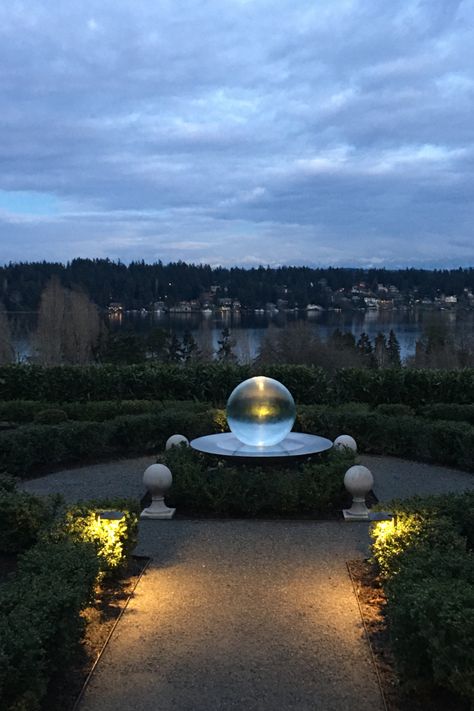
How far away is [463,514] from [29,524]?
4.56m

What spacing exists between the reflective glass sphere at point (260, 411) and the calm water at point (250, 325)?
33093 mm

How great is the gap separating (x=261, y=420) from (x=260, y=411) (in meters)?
0.14

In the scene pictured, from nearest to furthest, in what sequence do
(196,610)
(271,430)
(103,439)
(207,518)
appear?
(196,610) < (207,518) < (271,430) < (103,439)

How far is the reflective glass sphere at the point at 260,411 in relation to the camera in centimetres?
905

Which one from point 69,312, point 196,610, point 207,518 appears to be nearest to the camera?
point 196,610

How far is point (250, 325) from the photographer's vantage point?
284 feet

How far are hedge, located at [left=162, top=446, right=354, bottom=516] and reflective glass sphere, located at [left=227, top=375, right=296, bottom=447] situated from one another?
0.48 metres

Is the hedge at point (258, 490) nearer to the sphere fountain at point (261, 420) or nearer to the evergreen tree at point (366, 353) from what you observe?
the sphere fountain at point (261, 420)

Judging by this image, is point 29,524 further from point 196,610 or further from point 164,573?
point 196,610

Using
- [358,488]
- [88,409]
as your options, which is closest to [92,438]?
[88,409]

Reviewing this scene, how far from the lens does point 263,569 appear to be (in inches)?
264

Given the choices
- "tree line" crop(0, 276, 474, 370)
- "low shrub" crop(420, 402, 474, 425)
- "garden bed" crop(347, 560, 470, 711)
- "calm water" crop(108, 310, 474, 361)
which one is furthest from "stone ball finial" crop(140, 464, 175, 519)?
"calm water" crop(108, 310, 474, 361)

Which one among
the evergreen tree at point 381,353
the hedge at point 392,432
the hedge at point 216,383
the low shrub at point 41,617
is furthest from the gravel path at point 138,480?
the evergreen tree at point 381,353

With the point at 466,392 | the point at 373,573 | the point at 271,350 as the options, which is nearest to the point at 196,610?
the point at 373,573
